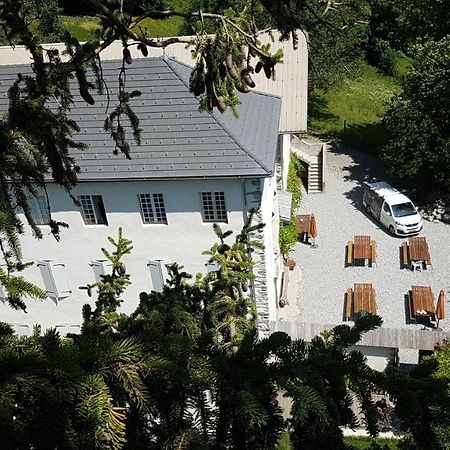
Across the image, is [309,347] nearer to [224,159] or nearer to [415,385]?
[415,385]

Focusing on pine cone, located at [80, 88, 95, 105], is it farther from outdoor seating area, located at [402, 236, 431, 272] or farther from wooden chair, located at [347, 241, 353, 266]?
outdoor seating area, located at [402, 236, 431, 272]

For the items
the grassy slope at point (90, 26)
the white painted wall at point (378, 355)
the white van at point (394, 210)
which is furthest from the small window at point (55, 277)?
the grassy slope at point (90, 26)

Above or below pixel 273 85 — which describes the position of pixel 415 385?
above

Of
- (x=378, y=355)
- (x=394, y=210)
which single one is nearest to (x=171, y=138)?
(x=378, y=355)

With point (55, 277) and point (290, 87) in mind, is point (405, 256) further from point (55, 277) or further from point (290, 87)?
point (55, 277)

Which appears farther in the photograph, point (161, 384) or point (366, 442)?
point (366, 442)

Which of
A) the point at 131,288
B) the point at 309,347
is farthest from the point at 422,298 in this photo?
the point at 309,347
